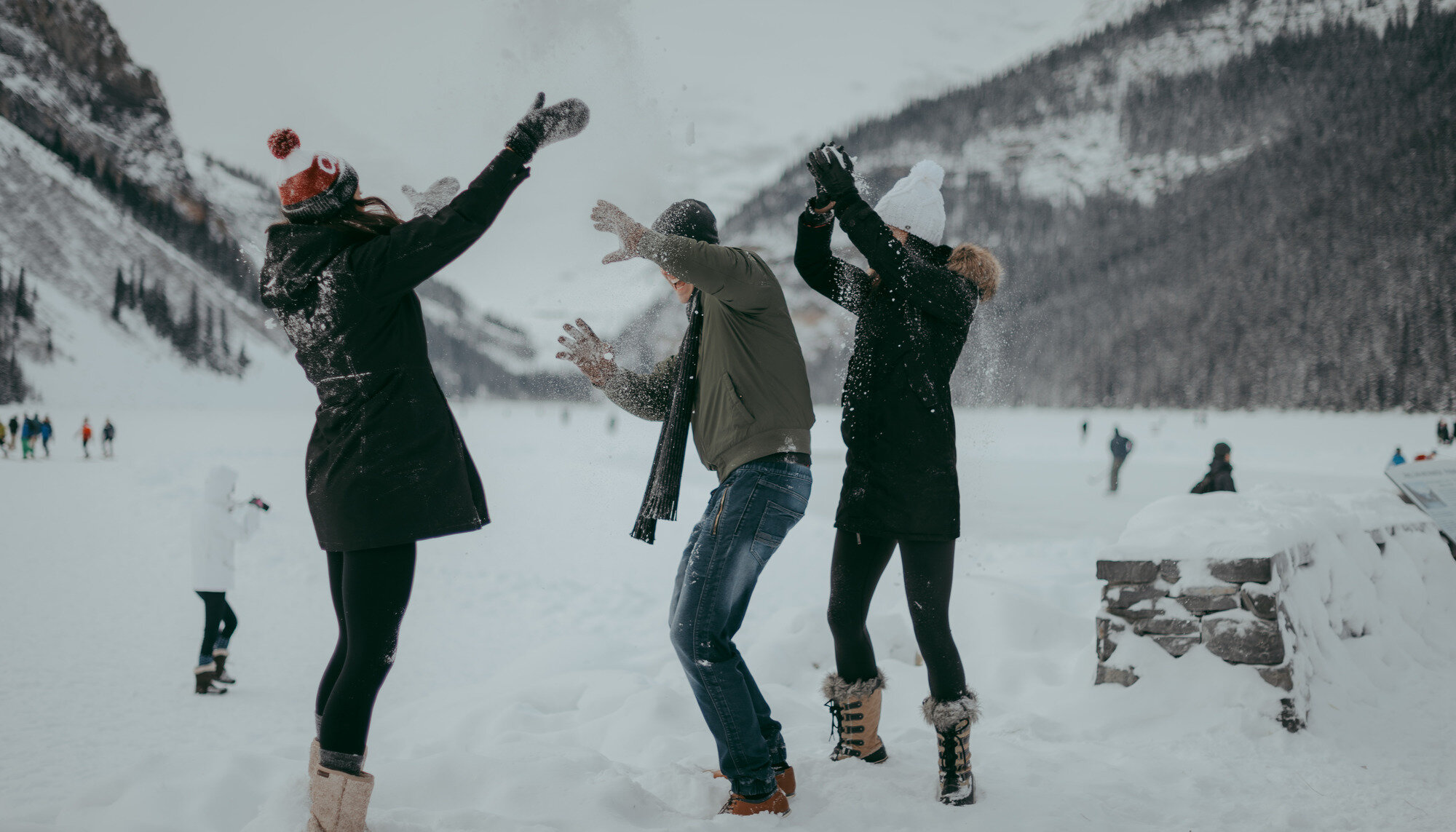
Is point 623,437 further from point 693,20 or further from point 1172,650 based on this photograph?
point 1172,650

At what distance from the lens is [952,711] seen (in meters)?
2.09

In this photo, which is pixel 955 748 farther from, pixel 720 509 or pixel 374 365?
pixel 374 365

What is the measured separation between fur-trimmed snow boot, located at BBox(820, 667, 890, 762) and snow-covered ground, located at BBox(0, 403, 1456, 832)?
6 cm

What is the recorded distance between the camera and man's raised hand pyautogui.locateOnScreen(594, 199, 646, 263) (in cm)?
182

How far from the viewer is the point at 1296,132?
59.4 m

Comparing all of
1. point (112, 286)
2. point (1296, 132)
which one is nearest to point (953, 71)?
point (1296, 132)

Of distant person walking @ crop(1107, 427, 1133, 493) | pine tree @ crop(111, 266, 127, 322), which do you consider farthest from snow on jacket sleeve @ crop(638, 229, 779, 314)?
pine tree @ crop(111, 266, 127, 322)

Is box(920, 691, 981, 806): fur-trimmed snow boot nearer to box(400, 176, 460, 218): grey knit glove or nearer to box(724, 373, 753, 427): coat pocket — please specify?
box(724, 373, 753, 427): coat pocket

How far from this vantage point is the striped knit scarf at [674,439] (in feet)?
6.97

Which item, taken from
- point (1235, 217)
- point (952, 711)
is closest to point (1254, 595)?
point (952, 711)

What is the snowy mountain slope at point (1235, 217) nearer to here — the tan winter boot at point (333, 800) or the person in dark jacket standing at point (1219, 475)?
the person in dark jacket standing at point (1219, 475)

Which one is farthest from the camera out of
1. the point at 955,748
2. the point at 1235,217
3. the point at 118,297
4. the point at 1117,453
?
the point at 1235,217

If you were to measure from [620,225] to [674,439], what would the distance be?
626 millimetres

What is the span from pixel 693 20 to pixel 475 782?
595cm
